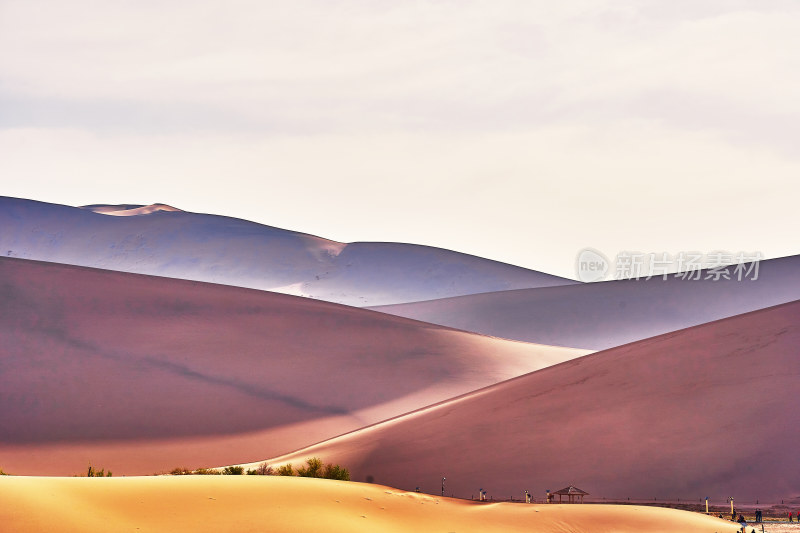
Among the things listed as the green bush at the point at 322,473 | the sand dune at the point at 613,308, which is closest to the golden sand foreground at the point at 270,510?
the green bush at the point at 322,473

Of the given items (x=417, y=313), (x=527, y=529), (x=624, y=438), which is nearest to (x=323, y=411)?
(x=624, y=438)

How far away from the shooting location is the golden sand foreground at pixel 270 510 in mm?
14148

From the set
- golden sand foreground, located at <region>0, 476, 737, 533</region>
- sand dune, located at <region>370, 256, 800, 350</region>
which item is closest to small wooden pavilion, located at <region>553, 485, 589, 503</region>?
golden sand foreground, located at <region>0, 476, 737, 533</region>

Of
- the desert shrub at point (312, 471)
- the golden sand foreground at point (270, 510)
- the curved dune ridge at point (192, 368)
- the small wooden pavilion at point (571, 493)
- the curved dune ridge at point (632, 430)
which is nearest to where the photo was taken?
the golden sand foreground at point (270, 510)

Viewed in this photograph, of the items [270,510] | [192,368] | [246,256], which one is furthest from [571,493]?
[246,256]

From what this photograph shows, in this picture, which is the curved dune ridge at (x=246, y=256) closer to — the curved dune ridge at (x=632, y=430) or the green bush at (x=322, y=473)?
the curved dune ridge at (x=632, y=430)

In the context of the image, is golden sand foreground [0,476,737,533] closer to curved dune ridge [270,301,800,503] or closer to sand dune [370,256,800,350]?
curved dune ridge [270,301,800,503]

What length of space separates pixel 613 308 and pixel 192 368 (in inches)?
2173

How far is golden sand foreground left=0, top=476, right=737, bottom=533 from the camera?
14148 mm

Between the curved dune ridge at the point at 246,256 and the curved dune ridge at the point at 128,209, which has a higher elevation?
the curved dune ridge at the point at 128,209

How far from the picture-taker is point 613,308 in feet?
308

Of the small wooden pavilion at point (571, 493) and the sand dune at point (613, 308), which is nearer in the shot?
the small wooden pavilion at point (571, 493)

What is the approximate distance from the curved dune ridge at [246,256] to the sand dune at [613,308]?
5081 cm

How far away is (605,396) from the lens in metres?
34.9
